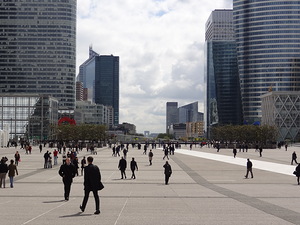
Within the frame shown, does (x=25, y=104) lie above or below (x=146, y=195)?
above

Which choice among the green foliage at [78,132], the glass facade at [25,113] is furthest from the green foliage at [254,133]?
the glass facade at [25,113]

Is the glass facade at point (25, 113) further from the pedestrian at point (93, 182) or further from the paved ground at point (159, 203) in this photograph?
the pedestrian at point (93, 182)

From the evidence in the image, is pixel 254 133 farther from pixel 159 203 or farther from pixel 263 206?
pixel 159 203

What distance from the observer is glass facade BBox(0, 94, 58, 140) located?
177 meters

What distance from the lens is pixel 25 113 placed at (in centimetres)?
18000

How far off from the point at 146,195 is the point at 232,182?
891 centimetres

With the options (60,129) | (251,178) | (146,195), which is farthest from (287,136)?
(146,195)

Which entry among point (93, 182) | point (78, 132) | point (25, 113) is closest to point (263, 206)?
point (93, 182)

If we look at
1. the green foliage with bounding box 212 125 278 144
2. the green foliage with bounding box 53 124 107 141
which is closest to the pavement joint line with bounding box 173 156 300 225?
the green foliage with bounding box 53 124 107 141

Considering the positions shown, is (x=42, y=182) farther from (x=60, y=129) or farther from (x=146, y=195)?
(x=60, y=129)

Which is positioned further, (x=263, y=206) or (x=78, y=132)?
(x=78, y=132)

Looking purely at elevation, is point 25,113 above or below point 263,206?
above

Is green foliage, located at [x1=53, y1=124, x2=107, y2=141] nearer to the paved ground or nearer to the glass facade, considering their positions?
the glass facade

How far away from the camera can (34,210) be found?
1614 cm
